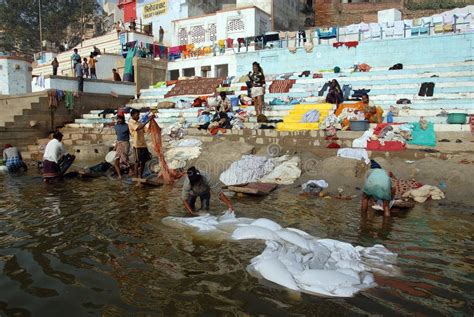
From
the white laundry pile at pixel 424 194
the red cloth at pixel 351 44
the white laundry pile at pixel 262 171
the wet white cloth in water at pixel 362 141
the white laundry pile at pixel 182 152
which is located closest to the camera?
the white laundry pile at pixel 424 194

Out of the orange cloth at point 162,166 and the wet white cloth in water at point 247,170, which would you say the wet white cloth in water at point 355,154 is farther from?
the orange cloth at point 162,166

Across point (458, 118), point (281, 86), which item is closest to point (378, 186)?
point (458, 118)

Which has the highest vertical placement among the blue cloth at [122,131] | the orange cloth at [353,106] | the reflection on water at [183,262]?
the orange cloth at [353,106]

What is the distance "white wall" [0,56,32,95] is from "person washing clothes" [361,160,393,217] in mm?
17682

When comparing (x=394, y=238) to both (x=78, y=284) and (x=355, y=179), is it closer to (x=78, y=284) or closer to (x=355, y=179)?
(x=355, y=179)

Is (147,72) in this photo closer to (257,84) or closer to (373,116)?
(257,84)

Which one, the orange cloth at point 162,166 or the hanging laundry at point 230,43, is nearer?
the orange cloth at point 162,166

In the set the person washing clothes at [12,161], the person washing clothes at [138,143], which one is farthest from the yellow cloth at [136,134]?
the person washing clothes at [12,161]

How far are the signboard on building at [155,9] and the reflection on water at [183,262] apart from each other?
1048 inches

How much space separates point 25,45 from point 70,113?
33.6 metres

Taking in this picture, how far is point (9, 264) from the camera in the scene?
14.6 feet

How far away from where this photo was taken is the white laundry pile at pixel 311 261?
3.75 metres

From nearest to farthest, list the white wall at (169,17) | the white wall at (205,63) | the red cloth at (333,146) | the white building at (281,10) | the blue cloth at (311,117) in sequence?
the red cloth at (333,146), the blue cloth at (311,117), the white wall at (205,63), the white building at (281,10), the white wall at (169,17)

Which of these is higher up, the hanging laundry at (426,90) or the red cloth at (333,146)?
the hanging laundry at (426,90)
